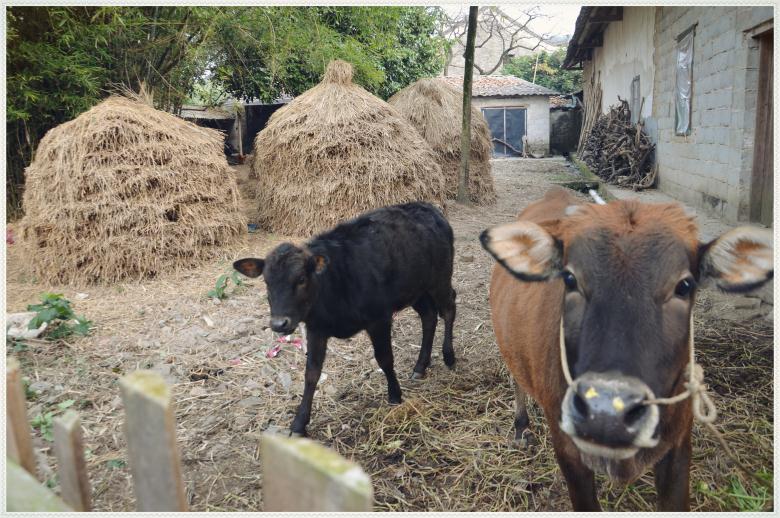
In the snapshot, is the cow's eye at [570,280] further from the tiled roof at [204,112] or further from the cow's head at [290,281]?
the tiled roof at [204,112]

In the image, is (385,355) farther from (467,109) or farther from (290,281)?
(467,109)

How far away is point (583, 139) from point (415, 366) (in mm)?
19074

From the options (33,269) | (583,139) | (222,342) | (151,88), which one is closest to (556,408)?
(222,342)

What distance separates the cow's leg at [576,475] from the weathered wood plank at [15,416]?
188cm

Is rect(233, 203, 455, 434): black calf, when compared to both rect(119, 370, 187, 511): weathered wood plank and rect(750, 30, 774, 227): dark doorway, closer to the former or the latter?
rect(119, 370, 187, 511): weathered wood plank

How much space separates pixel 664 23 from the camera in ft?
36.4

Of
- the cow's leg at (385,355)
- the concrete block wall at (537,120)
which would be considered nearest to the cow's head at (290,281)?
the cow's leg at (385,355)

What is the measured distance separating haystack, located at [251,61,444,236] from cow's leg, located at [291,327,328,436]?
18.4 ft

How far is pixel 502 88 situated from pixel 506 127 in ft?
7.62

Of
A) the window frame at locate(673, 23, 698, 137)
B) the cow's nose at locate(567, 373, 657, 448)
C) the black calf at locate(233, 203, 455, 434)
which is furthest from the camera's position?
the window frame at locate(673, 23, 698, 137)

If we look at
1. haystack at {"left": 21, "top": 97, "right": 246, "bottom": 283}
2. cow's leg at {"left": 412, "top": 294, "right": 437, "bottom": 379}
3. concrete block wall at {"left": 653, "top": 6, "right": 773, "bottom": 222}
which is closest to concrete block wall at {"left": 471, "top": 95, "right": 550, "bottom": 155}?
concrete block wall at {"left": 653, "top": 6, "right": 773, "bottom": 222}

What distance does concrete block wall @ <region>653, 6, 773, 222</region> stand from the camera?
6770mm

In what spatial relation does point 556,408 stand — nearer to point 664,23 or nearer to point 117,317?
point 117,317

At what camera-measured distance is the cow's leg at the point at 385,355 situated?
13.5 ft
